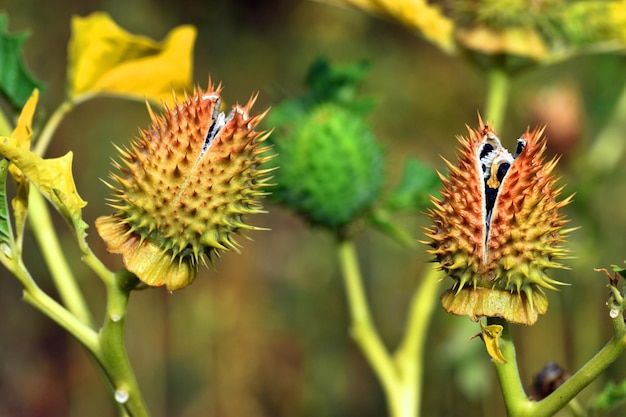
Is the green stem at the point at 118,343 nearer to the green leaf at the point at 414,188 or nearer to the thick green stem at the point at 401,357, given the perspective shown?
the thick green stem at the point at 401,357

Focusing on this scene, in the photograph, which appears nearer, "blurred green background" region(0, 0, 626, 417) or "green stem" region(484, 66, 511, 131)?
"green stem" region(484, 66, 511, 131)

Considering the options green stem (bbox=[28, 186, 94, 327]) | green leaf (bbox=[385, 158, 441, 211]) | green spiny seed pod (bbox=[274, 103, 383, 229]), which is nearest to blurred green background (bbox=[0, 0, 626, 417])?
green leaf (bbox=[385, 158, 441, 211])

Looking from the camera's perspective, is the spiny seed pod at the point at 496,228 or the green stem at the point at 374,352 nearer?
the spiny seed pod at the point at 496,228

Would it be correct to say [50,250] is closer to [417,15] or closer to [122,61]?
[122,61]

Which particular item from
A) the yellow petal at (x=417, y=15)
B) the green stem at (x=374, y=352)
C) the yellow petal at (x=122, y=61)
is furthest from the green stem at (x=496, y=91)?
the yellow petal at (x=122, y=61)

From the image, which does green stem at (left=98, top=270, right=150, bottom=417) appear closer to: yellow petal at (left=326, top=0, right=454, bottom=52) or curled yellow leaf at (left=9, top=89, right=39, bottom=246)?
curled yellow leaf at (left=9, top=89, right=39, bottom=246)

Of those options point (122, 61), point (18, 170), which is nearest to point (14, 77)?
point (122, 61)
